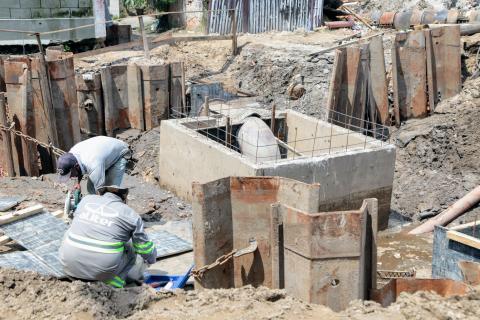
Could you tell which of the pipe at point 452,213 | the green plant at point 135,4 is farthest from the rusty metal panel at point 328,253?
the green plant at point 135,4

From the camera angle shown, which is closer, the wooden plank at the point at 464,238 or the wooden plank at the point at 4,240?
the wooden plank at the point at 464,238

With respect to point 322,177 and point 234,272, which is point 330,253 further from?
point 322,177

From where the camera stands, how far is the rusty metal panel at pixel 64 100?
10.6 meters

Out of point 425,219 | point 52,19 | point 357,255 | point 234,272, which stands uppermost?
point 52,19

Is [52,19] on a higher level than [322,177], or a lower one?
higher

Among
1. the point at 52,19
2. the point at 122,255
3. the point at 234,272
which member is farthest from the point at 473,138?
the point at 52,19

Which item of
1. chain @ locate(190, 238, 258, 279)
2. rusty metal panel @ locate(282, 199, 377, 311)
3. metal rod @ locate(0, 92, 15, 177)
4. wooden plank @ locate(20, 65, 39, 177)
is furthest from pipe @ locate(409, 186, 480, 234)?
metal rod @ locate(0, 92, 15, 177)

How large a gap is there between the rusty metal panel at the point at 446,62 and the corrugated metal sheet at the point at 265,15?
7962 mm

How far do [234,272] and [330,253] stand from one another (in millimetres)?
1239

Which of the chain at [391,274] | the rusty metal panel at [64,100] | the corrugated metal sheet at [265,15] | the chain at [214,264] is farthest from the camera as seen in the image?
→ the corrugated metal sheet at [265,15]

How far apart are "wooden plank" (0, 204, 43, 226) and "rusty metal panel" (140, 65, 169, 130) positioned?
545 centimetres

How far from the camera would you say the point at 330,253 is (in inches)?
217

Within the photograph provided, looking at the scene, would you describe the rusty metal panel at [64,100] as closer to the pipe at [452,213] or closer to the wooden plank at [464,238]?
the pipe at [452,213]

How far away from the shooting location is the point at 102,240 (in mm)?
5129
